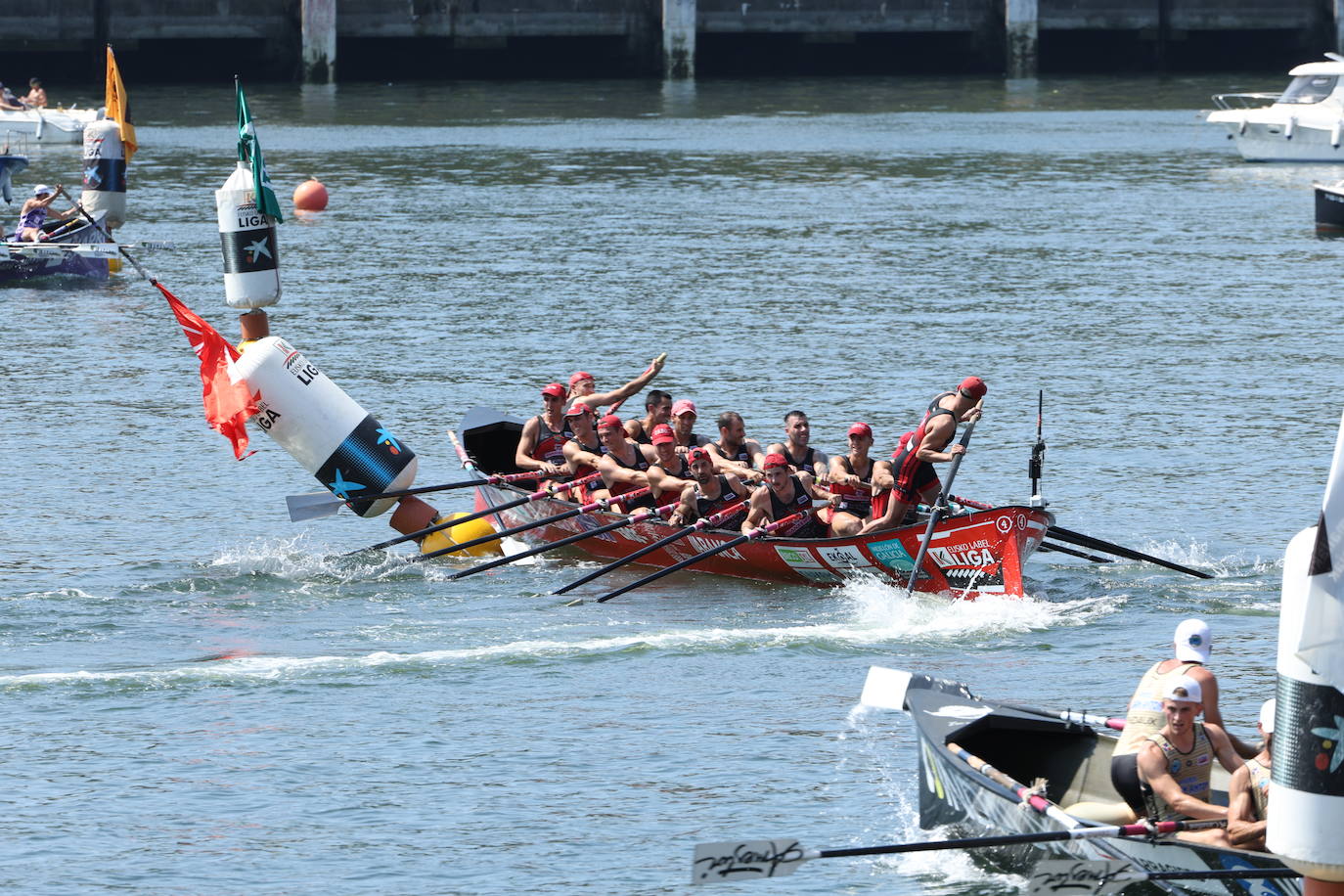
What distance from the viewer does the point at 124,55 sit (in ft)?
227

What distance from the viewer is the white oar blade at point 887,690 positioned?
13258 millimetres

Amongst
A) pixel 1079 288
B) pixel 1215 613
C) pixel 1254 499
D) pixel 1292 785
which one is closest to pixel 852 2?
pixel 1079 288

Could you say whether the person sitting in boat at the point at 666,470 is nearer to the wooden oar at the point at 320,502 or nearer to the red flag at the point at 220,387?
the wooden oar at the point at 320,502

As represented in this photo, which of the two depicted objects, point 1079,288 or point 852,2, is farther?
point 852,2

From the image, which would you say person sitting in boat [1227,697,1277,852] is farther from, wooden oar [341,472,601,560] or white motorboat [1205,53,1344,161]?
white motorboat [1205,53,1344,161]

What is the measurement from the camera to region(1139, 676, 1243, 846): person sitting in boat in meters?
11.7

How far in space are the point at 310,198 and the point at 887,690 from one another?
36027 mm

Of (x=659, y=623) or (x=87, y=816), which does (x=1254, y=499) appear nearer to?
(x=659, y=623)

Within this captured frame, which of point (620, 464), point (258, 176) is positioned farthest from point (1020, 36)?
point (258, 176)

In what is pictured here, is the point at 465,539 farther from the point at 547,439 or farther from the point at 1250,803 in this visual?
the point at 1250,803

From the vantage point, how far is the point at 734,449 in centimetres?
2080

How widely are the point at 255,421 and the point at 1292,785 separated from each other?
1408 centimetres

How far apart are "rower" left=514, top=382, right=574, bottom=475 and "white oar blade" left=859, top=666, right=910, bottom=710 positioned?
30.9 feet

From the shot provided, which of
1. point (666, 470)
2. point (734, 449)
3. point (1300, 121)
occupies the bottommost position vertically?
point (666, 470)
